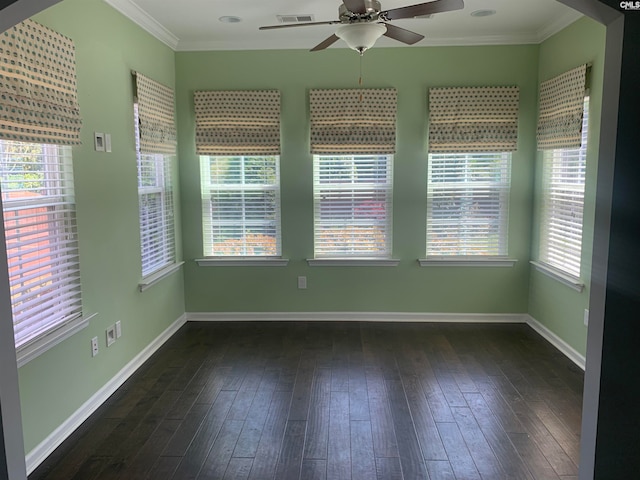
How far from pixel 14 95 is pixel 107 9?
1.29m

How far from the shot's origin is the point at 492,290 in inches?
185

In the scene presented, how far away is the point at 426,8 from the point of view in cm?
257

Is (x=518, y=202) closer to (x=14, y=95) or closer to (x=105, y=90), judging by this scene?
(x=105, y=90)

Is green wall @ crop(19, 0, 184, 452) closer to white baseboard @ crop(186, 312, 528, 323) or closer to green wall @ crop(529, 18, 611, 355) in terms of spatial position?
white baseboard @ crop(186, 312, 528, 323)

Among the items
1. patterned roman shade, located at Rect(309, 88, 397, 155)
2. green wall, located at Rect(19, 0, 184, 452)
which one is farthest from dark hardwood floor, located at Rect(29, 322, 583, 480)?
patterned roman shade, located at Rect(309, 88, 397, 155)

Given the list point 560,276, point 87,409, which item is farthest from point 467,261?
point 87,409

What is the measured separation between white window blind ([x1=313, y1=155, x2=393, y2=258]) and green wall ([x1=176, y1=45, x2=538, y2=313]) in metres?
0.10

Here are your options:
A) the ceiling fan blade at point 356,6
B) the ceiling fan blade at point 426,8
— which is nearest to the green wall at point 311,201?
the ceiling fan blade at point 426,8

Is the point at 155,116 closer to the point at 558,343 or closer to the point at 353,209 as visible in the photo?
A: the point at 353,209

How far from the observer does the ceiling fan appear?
2549 mm

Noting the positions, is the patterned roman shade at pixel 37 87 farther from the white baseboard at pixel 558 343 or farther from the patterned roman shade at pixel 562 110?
the white baseboard at pixel 558 343

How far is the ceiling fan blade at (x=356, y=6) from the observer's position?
2549mm

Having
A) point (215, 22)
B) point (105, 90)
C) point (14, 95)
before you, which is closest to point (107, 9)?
Answer: point (105, 90)

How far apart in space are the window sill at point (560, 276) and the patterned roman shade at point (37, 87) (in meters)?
3.59
